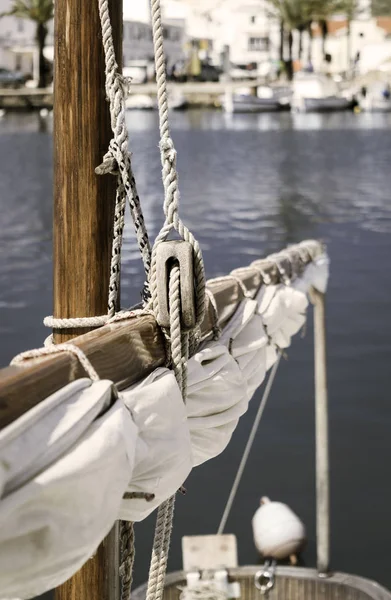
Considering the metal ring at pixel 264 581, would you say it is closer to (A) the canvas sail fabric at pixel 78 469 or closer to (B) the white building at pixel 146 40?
(A) the canvas sail fabric at pixel 78 469

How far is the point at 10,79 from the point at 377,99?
30308 mm

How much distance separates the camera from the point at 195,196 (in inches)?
1280

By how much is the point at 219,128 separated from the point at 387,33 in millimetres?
47301

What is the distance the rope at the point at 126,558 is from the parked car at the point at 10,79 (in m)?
78.1

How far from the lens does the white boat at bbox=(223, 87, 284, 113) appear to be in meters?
78.2

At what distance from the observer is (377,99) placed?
79.5 meters

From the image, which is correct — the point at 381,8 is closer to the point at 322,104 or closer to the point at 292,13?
the point at 322,104

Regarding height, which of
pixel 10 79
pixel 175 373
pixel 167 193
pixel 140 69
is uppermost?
pixel 140 69

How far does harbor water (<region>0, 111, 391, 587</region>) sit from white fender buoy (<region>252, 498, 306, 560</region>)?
1.88 ft

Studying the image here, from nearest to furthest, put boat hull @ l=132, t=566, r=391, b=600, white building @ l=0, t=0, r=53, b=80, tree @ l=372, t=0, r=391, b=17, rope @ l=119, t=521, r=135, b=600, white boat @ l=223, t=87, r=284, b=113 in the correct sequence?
1. rope @ l=119, t=521, r=135, b=600
2. boat hull @ l=132, t=566, r=391, b=600
3. white boat @ l=223, t=87, r=284, b=113
4. white building @ l=0, t=0, r=53, b=80
5. tree @ l=372, t=0, r=391, b=17

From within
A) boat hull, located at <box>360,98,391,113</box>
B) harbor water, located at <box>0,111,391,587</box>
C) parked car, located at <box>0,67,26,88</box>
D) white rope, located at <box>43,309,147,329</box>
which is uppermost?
parked car, located at <box>0,67,26,88</box>

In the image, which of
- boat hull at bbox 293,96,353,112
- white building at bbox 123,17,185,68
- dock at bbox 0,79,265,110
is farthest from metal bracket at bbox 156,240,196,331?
white building at bbox 123,17,185,68

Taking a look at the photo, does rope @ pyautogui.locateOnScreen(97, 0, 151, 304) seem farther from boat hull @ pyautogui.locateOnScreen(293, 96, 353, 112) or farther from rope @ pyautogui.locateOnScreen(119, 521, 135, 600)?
boat hull @ pyautogui.locateOnScreen(293, 96, 353, 112)

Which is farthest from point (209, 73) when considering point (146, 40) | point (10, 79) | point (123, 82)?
point (123, 82)
